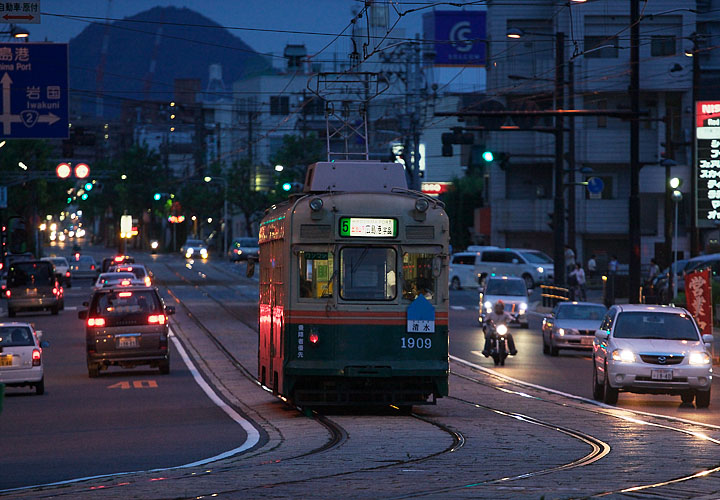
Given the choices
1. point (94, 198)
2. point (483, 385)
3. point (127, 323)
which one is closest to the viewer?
point (483, 385)

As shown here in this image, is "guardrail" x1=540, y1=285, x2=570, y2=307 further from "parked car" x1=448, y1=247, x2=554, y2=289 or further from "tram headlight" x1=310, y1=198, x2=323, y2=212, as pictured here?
"tram headlight" x1=310, y1=198, x2=323, y2=212

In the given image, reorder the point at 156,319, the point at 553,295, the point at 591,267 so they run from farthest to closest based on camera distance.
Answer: the point at 591,267, the point at 553,295, the point at 156,319

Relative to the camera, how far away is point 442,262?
60.3ft

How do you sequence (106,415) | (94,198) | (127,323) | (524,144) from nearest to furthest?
(106,415), (127,323), (524,144), (94,198)

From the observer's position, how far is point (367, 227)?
18234 millimetres

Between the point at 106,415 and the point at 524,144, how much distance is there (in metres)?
58.1

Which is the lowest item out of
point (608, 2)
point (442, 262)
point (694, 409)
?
point (694, 409)

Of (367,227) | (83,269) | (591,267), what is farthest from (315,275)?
(83,269)

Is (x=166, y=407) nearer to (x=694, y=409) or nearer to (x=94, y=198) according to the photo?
(x=694, y=409)

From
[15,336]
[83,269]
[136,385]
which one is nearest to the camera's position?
[15,336]

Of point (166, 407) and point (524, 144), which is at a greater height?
point (524, 144)

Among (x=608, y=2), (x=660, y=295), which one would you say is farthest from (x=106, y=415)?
(x=608, y=2)

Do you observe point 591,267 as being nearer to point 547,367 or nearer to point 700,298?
point 700,298

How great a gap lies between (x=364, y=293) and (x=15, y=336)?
9.76 metres
